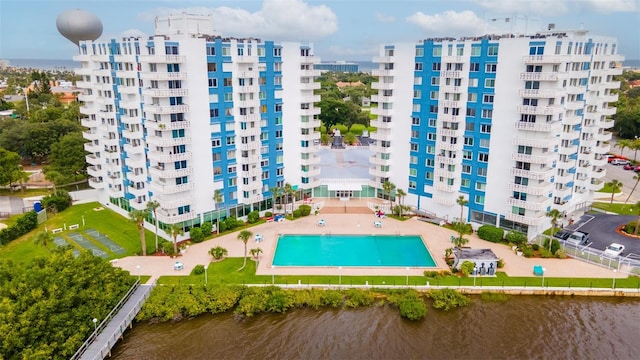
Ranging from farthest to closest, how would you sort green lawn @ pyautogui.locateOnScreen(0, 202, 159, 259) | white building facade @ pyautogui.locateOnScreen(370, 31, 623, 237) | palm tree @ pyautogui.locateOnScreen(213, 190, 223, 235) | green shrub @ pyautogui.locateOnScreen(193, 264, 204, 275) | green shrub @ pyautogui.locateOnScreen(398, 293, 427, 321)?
palm tree @ pyautogui.locateOnScreen(213, 190, 223, 235)
green lawn @ pyautogui.locateOnScreen(0, 202, 159, 259)
white building facade @ pyautogui.locateOnScreen(370, 31, 623, 237)
green shrub @ pyautogui.locateOnScreen(193, 264, 204, 275)
green shrub @ pyautogui.locateOnScreen(398, 293, 427, 321)

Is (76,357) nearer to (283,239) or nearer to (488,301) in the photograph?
(283,239)

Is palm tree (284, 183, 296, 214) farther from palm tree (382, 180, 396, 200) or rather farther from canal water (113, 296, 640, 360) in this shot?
canal water (113, 296, 640, 360)

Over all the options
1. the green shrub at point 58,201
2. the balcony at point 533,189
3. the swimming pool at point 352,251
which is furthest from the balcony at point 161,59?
the balcony at point 533,189

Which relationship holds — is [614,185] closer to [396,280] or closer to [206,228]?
[396,280]

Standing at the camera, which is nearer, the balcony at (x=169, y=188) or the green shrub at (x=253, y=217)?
the balcony at (x=169, y=188)

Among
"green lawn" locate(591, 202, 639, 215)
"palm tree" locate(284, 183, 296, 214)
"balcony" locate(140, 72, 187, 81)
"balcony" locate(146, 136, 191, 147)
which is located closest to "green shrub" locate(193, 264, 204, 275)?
"balcony" locate(146, 136, 191, 147)

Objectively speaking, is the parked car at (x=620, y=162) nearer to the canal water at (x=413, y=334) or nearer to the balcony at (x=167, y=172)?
the canal water at (x=413, y=334)

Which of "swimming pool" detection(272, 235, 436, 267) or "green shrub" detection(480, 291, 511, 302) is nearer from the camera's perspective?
"green shrub" detection(480, 291, 511, 302)

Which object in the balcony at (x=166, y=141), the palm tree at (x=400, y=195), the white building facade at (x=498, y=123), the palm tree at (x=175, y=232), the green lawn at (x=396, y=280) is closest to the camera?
the green lawn at (x=396, y=280)
